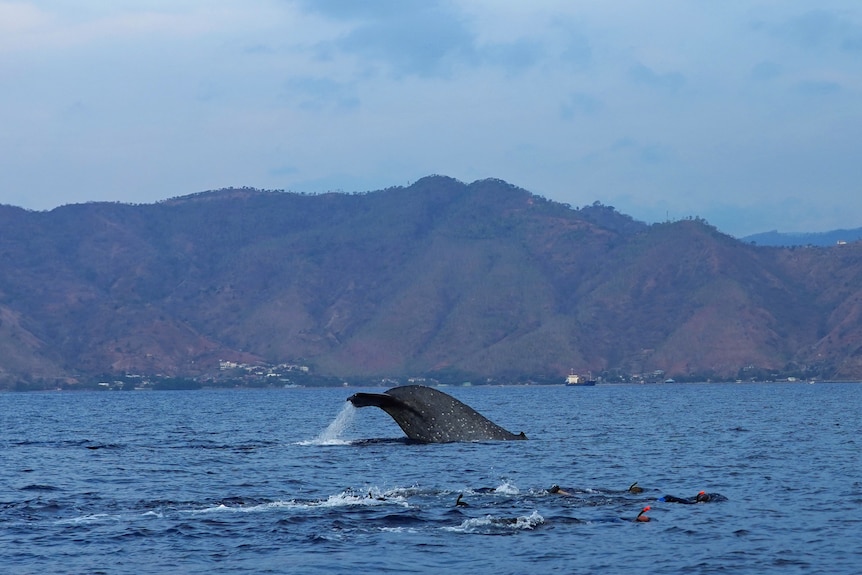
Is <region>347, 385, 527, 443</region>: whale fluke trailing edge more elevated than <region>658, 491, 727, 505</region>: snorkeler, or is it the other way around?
<region>347, 385, 527, 443</region>: whale fluke trailing edge

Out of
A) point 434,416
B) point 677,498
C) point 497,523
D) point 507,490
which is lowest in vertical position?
point 497,523

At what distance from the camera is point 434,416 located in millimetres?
39031

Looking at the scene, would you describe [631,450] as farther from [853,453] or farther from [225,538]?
[225,538]

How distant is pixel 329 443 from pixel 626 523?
26297 mm

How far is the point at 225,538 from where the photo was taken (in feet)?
83.2

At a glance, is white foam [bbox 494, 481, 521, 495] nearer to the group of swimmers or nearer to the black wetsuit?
the group of swimmers

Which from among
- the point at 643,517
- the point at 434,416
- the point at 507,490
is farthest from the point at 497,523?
the point at 434,416

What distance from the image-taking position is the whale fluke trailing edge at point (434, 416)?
37.8m

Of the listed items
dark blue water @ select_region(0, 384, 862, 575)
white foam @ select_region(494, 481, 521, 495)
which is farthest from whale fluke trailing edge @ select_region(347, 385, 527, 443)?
white foam @ select_region(494, 481, 521, 495)

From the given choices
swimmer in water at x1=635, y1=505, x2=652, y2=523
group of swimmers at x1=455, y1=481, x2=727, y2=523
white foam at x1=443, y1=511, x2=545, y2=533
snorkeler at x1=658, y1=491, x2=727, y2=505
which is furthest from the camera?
snorkeler at x1=658, y1=491, x2=727, y2=505

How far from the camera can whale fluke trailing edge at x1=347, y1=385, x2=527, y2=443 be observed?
37.8 metres

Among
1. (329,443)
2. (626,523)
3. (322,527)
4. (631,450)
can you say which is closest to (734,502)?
(626,523)

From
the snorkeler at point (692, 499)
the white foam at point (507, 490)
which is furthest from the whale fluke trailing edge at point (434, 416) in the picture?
the snorkeler at point (692, 499)

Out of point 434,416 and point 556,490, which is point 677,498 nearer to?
point 556,490
